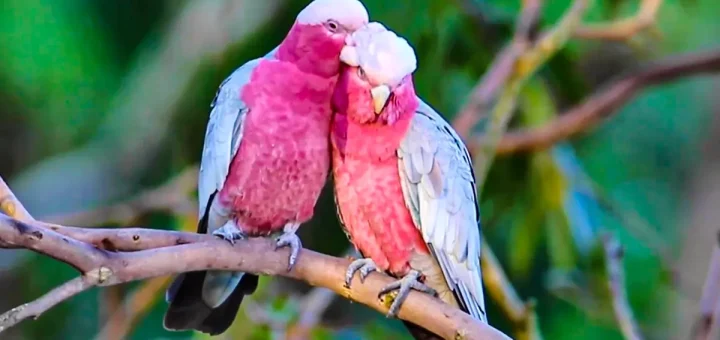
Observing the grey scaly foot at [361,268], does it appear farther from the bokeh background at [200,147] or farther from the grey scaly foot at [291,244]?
the bokeh background at [200,147]

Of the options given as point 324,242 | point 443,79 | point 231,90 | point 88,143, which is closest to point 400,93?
point 231,90

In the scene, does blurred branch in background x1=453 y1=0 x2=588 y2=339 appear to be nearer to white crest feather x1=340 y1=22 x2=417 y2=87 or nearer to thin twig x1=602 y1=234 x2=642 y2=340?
thin twig x1=602 y1=234 x2=642 y2=340

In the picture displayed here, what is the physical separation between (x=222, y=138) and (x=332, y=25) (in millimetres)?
212

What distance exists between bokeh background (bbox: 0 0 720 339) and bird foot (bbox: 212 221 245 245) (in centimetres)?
53

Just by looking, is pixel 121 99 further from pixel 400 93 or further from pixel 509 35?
pixel 400 93

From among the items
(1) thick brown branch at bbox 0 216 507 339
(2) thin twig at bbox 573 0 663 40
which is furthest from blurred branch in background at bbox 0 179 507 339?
(2) thin twig at bbox 573 0 663 40

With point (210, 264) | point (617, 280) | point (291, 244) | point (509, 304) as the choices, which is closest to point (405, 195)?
point (291, 244)

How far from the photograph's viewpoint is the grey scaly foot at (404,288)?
38.6 inches

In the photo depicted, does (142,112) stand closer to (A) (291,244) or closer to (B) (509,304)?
(B) (509,304)

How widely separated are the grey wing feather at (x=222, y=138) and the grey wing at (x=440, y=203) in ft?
0.72

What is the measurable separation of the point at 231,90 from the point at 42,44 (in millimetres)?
957

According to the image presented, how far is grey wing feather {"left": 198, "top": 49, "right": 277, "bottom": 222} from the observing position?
3.67 ft

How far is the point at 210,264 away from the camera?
0.87 m

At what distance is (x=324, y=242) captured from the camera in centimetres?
212
